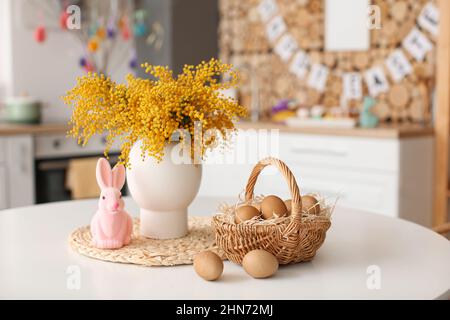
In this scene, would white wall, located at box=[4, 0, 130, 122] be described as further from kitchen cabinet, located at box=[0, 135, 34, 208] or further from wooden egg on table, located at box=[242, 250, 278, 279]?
wooden egg on table, located at box=[242, 250, 278, 279]

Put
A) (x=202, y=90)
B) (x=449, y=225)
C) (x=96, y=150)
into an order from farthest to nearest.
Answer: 1. (x=96, y=150)
2. (x=449, y=225)
3. (x=202, y=90)

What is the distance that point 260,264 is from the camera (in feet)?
3.83

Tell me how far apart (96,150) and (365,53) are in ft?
5.91

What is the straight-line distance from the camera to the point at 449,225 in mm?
1744

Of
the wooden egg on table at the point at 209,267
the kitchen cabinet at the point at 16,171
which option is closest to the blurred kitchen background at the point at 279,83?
the kitchen cabinet at the point at 16,171

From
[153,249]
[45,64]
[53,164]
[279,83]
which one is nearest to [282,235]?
[153,249]

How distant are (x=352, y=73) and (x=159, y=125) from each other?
2637mm

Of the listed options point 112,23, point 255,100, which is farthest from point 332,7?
point 112,23

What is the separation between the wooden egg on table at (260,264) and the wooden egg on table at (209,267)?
0.18ft

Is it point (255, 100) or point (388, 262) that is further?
point (255, 100)

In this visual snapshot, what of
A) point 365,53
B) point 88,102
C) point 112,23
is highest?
point 112,23

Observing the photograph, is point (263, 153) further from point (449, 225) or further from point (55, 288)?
point (55, 288)

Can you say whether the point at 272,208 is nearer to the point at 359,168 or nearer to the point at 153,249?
the point at 153,249

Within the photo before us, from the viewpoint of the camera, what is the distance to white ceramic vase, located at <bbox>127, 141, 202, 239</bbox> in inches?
55.6
